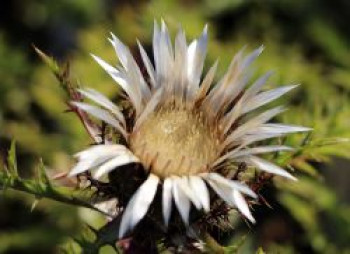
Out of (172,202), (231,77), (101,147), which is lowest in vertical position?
(172,202)

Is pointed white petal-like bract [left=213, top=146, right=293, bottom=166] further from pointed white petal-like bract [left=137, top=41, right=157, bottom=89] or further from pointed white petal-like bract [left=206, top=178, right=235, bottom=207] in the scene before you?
pointed white petal-like bract [left=137, top=41, right=157, bottom=89]

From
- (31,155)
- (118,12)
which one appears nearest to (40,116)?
(31,155)

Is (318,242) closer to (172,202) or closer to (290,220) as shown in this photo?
(290,220)

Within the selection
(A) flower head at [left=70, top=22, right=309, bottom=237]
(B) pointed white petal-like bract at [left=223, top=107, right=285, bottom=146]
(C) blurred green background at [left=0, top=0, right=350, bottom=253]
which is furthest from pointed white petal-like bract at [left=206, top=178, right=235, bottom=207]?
(C) blurred green background at [left=0, top=0, right=350, bottom=253]

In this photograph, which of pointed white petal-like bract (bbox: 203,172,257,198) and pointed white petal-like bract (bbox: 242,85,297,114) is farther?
pointed white petal-like bract (bbox: 242,85,297,114)

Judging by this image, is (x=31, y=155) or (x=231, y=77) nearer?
(x=231, y=77)

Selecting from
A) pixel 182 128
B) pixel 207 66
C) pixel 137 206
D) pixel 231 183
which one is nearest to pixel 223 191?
pixel 231 183
